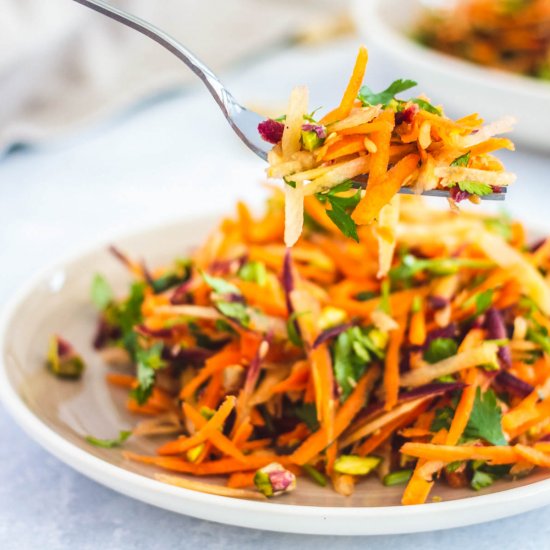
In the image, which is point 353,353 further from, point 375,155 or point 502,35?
point 502,35

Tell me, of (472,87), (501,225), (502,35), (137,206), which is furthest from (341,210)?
(502,35)

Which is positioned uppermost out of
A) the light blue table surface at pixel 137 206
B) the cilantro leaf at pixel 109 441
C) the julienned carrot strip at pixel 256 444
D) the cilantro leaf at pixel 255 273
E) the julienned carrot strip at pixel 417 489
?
the cilantro leaf at pixel 255 273

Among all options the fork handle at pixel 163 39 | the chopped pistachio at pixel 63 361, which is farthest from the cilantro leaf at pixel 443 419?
the chopped pistachio at pixel 63 361

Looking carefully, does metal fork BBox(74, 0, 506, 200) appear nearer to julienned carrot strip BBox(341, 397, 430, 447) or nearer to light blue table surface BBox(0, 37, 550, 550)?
julienned carrot strip BBox(341, 397, 430, 447)

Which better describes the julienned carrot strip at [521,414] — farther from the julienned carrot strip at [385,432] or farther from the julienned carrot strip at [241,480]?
the julienned carrot strip at [241,480]

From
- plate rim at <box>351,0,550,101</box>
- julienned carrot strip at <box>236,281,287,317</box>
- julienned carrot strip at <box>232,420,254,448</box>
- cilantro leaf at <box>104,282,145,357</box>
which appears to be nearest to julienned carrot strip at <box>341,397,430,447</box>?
julienned carrot strip at <box>232,420,254,448</box>
